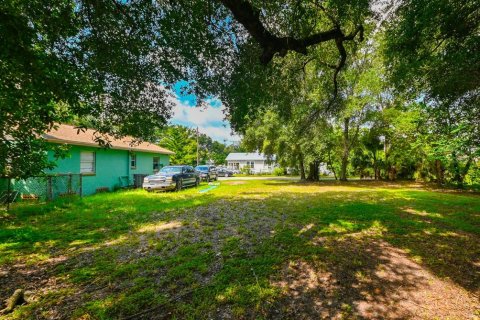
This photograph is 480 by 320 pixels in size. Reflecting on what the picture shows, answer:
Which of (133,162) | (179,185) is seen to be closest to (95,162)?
(133,162)

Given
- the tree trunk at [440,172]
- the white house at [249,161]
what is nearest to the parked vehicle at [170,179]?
the tree trunk at [440,172]

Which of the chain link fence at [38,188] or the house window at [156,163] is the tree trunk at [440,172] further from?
the chain link fence at [38,188]

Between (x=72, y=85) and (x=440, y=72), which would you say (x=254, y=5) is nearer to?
(x=72, y=85)

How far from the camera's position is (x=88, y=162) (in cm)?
1523

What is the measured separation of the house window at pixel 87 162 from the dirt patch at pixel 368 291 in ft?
51.1

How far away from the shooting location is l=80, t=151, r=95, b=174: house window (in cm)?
1479

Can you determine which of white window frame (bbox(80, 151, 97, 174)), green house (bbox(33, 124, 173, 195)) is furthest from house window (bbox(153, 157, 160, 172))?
white window frame (bbox(80, 151, 97, 174))

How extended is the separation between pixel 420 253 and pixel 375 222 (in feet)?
8.07

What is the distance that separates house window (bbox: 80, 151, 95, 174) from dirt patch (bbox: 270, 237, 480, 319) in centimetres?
1556

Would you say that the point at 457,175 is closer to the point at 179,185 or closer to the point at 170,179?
the point at 179,185

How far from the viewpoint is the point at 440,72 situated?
20.6ft

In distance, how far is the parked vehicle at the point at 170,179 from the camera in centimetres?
1525

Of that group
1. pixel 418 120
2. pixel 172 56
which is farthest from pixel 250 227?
pixel 418 120

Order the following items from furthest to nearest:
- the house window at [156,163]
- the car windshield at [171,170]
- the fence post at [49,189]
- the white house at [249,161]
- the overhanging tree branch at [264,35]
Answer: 1. the white house at [249,161]
2. the house window at [156,163]
3. the car windshield at [171,170]
4. the fence post at [49,189]
5. the overhanging tree branch at [264,35]
